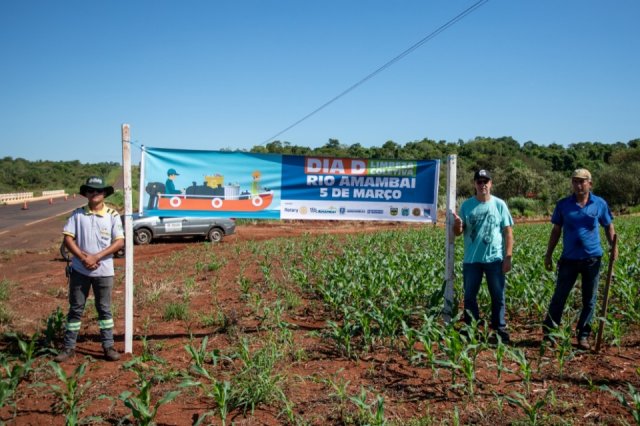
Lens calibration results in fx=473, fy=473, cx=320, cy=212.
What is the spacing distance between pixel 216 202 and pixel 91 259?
5.39 feet

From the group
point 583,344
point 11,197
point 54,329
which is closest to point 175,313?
point 54,329

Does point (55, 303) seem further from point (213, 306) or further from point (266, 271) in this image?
point (266, 271)

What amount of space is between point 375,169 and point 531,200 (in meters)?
37.3

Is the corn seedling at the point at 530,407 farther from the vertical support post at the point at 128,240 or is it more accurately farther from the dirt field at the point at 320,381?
the vertical support post at the point at 128,240

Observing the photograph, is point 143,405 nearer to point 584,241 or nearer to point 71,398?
point 71,398

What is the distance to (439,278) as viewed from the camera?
24.6ft

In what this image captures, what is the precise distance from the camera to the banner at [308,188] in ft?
19.6

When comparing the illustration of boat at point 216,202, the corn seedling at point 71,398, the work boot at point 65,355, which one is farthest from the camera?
the illustration of boat at point 216,202

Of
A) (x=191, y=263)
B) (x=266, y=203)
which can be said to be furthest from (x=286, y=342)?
(x=191, y=263)

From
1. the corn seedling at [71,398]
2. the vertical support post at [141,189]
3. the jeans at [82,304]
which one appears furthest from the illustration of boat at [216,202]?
the corn seedling at [71,398]

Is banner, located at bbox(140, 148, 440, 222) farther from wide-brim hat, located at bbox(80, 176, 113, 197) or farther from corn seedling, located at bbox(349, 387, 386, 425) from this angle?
corn seedling, located at bbox(349, 387, 386, 425)

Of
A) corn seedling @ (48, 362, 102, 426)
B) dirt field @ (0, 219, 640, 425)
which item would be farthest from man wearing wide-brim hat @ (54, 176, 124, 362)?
corn seedling @ (48, 362, 102, 426)

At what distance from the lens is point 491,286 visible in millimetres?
5289

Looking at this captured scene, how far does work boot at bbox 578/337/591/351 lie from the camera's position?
5.02 meters
